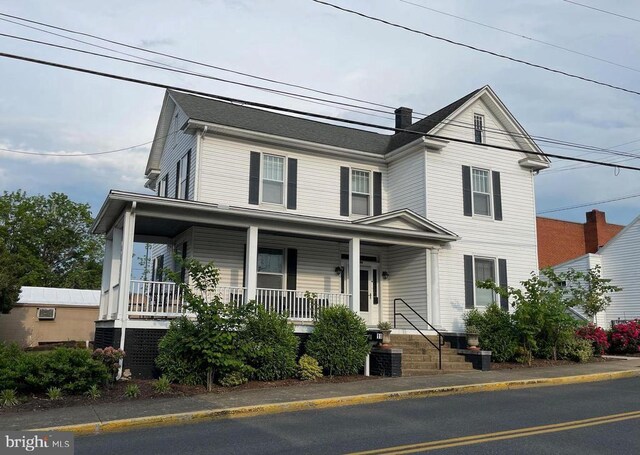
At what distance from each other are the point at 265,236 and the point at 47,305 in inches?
746

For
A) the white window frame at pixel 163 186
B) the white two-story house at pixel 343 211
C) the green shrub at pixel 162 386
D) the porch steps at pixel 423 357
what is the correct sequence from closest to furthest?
the green shrub at pixel 162 386, the porch steps at pixel 423 357, the white two-story house at pixel 343 211, the white window frame at pixel 163 186

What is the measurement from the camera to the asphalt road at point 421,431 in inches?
290

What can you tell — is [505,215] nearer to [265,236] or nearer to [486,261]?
[486,261]

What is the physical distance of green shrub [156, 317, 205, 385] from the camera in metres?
12.6

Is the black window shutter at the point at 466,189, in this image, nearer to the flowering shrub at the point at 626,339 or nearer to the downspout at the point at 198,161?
the flowering shrub at the point at 626,339

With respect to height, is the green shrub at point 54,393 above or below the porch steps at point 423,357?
below

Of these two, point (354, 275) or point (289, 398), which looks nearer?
point (289, 398)

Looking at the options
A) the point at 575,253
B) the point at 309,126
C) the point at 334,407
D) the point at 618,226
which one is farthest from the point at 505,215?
the point at 618,226

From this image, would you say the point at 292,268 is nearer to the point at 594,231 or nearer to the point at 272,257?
the point at 272,257

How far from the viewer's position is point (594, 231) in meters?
40.6

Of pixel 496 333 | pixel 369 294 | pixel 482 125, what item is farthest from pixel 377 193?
pixel 496 333

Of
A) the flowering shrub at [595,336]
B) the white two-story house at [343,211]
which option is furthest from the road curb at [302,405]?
the flowering shrub at [595,336]

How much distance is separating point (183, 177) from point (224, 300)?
15.9 ft

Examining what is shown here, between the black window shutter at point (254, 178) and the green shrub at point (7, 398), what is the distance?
866cm
